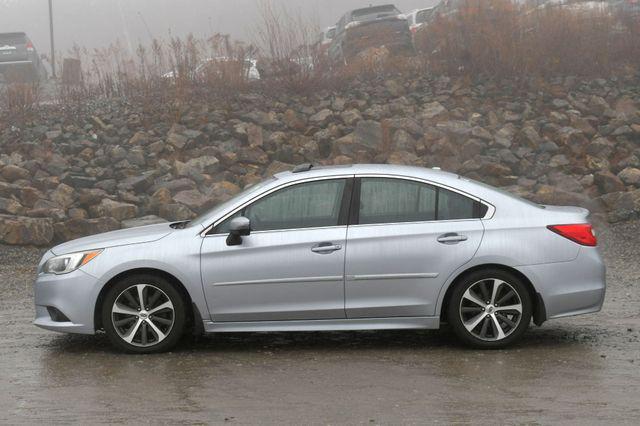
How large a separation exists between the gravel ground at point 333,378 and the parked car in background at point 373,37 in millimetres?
16443

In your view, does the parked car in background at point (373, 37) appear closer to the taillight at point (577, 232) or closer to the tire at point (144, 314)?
the taillight at point (577, 232)

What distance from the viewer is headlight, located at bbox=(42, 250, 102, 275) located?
28.6 feet

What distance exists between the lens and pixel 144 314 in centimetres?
862

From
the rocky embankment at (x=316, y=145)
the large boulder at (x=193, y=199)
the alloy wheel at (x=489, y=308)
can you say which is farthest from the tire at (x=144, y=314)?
the large boulder at (x=193, y=199)

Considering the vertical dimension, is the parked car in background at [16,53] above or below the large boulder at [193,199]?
above

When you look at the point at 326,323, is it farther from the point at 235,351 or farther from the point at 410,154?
the point at 410,154

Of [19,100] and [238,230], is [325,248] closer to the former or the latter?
[238,230]

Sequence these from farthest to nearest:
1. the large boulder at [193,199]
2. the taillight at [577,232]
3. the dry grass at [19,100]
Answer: the dry grass at [19,100] < the large boulder at [193,199] < the taillight at [577,232]

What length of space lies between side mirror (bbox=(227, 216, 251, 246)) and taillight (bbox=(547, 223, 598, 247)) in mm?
2281

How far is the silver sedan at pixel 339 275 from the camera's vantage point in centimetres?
855

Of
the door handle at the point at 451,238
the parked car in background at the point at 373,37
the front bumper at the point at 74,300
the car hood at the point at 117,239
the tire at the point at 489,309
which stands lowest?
the tire at the point at 489,309

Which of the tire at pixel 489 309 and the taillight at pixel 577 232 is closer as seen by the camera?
the tire at pixel 489 309

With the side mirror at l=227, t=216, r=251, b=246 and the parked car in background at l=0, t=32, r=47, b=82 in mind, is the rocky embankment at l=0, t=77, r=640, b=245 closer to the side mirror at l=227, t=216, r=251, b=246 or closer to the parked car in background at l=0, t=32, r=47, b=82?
the side mirror at l=227, t=216, r=251, b=246

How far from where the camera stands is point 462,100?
883 inches
